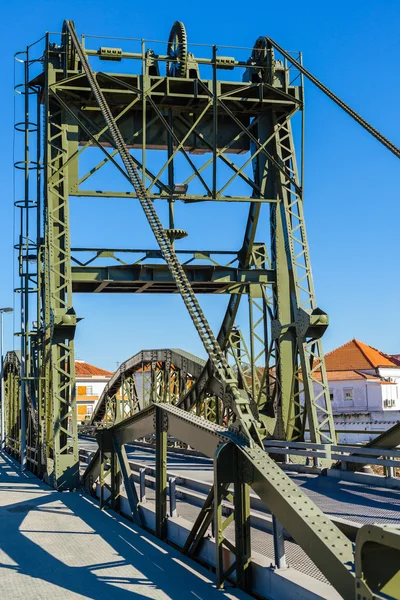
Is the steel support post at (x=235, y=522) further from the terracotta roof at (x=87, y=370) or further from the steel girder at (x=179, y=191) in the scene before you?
the terracotta roof at (x=87, y=370)

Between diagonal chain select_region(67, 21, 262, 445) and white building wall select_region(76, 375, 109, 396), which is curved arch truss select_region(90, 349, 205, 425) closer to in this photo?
diagonal chain select_region(67, 21, 262, 445)

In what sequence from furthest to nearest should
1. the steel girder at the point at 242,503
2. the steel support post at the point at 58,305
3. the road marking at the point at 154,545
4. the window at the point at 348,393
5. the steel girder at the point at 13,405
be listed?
the window at the point at 348,393
the steel girder at the point at 13,405
the steel support post at the point at 58,305
the road marking at the point at 154,545
the steel girder at the point at 242,503

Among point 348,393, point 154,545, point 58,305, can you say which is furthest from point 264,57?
point 348,393

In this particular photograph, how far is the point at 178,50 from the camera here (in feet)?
71.6

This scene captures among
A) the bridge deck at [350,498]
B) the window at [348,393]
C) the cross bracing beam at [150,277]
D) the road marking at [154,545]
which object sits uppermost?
the cross bracing beam at [150,277]

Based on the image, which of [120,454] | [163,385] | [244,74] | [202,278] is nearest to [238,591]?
[120,454]

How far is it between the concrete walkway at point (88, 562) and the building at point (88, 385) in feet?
314

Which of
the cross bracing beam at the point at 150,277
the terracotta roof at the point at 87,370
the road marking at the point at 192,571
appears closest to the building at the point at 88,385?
the terracotta roof at the point at 87,370

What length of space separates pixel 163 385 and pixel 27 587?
27.7m

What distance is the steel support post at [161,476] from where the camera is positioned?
12453 mm

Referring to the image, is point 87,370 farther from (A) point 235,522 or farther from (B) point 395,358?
(A) point 235,522

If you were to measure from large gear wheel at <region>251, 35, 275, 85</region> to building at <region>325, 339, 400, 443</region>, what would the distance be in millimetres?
53203

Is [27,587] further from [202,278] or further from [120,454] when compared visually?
[202,278]

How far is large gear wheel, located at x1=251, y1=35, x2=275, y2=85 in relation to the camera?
2209 cm
